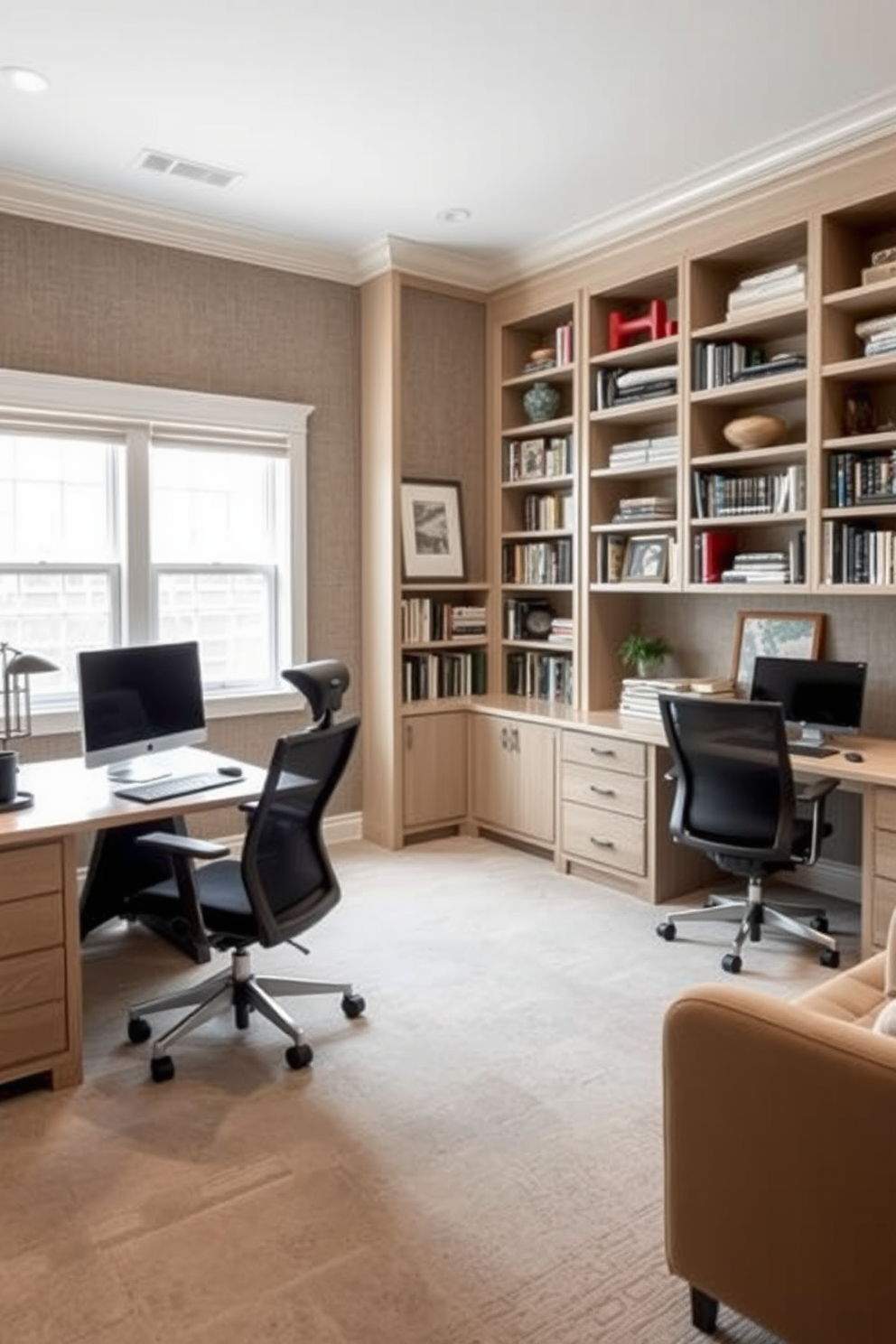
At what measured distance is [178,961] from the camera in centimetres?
349

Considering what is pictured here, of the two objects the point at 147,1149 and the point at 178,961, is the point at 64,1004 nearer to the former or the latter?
the point at 147,1149

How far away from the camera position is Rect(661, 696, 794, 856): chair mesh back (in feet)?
10.9

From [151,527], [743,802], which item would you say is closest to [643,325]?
[743,802]

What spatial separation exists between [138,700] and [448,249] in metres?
2.88

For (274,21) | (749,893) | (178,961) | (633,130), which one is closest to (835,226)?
(633,130)

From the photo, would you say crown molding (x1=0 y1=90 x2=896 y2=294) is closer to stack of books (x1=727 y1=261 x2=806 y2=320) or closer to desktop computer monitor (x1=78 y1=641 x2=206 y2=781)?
stack of books (x1=727 y1=261 x2=806 y2=320)

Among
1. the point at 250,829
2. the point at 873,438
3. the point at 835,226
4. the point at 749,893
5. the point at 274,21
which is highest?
the point at 274,21

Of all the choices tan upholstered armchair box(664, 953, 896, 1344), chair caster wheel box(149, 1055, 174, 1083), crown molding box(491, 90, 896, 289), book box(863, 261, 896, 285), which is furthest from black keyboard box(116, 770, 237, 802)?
crown molding box(491, 90, 896, 289)

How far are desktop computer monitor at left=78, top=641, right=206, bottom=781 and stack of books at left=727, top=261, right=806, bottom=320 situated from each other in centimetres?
260

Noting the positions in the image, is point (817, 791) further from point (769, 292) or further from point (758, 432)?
point (769, 292)

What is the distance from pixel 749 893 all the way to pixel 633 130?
2.85 m

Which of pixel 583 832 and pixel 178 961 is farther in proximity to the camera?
pixel 583 832

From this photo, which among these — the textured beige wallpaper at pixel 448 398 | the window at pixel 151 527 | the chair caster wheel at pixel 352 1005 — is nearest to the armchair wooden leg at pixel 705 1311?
the chair caster wheel at pixel 352 1005

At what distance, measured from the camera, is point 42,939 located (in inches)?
100
